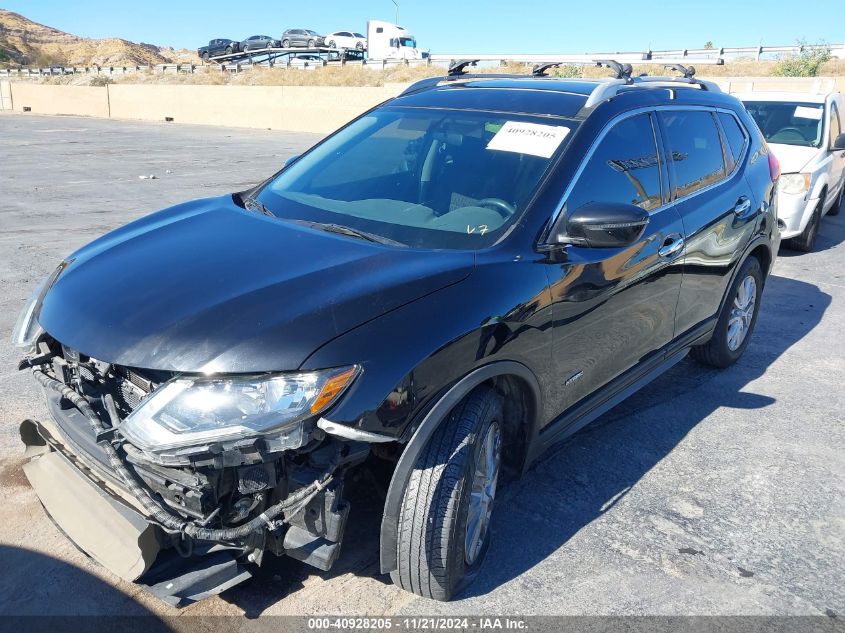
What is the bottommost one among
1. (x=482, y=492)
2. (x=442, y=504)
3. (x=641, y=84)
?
(x=482, y=492)

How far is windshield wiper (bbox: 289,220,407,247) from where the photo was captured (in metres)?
3.04

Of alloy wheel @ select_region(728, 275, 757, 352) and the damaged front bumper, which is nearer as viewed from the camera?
the damaged front bumper

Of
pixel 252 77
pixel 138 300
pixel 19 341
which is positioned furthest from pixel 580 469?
pixel 252 77

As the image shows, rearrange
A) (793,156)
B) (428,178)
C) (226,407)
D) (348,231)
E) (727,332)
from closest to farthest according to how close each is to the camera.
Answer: (226,407), (348,231), (428,178), (727,332), (793,156)

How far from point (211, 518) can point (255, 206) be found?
5.79ft

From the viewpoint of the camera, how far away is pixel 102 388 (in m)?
2.57

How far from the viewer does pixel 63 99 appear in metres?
46.2

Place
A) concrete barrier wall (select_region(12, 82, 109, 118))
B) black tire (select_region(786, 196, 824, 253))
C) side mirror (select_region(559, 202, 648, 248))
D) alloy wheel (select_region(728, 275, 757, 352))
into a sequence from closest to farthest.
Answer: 1. side mirror (select_region(559, 202, 648, 248))
2. alloy wheel (select_region(728, 275, 757, 352))
3. black tire (select_region(786, 196, 824, 253))
4. concrete barrier wall (select_region(12, 82, 109, 118))

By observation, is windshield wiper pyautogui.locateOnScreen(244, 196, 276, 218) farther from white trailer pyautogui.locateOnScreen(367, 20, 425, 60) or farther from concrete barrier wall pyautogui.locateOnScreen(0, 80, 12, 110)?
concrete barrier wall pyautogui.locateOnScreen(0, 80, 12, 110)

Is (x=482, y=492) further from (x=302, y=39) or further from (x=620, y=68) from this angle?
(x=302, y=39)

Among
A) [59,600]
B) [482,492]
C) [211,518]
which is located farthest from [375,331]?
[59,600]

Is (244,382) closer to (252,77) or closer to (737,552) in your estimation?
(737,552)

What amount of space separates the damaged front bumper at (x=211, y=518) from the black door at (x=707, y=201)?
252 centimetres

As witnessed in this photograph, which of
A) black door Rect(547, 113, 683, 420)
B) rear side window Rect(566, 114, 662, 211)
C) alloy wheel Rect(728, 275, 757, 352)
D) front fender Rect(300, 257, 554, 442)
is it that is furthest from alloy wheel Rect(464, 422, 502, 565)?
alloy wheel Rect(728, 275, 757, 352)
